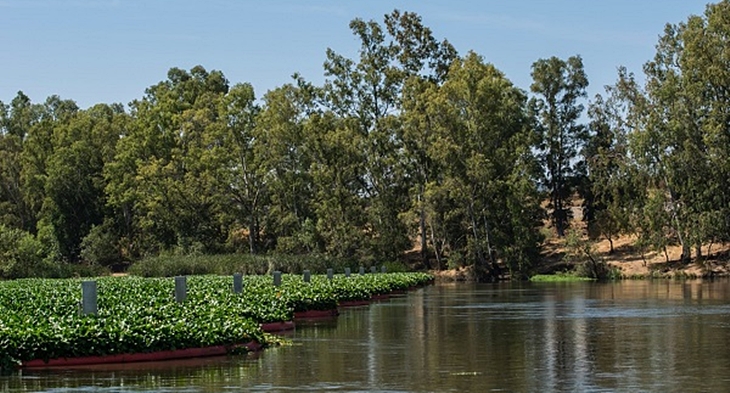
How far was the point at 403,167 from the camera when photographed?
8769cm

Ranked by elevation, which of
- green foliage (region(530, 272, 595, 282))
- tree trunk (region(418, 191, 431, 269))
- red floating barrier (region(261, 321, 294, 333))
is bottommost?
red floating barrier (region(261, 321, 294, 333))

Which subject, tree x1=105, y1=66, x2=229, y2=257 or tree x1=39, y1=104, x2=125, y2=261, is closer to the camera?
tree x1=105, y1=66, x2=229, y2=257

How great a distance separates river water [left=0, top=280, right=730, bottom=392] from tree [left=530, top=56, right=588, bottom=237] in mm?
61536

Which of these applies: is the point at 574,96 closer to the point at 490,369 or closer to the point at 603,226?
the point at 603,226

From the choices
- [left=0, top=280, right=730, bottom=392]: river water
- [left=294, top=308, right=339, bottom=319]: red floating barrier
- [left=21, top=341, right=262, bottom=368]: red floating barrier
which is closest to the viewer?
[left=0, top=280, right=730, bottom=392]: river water

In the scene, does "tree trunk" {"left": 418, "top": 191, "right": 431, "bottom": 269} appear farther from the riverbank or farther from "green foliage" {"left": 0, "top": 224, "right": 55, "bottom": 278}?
"green foliage" {"left": 0, "top": 224, "right": 55, "bottom": 278}

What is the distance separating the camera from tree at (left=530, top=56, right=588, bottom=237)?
93250mm

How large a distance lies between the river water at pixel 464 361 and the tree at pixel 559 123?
6154 cm

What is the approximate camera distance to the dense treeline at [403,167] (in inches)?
2945

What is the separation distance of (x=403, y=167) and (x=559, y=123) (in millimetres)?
14168

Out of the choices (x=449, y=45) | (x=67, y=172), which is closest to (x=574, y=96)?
(x=449, y=45)

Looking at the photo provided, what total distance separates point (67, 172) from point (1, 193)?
15.2m

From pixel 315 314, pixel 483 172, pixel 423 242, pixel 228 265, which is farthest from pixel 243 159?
pixel 315 314

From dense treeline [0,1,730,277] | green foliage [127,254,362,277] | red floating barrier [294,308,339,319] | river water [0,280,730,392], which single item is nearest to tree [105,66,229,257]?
dense treeline [0,1,730,277]
